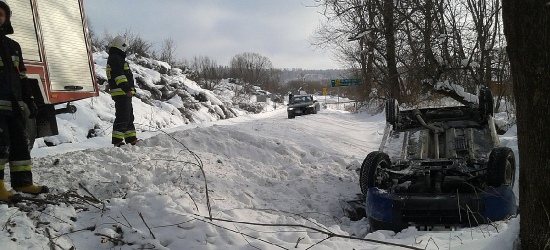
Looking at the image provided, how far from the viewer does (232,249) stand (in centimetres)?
281

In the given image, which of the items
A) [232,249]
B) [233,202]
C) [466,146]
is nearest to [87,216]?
[232,249]

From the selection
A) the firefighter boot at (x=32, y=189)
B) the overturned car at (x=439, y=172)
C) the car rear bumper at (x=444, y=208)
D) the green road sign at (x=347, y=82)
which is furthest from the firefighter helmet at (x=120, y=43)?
the green road sign at (x=347, y=82)

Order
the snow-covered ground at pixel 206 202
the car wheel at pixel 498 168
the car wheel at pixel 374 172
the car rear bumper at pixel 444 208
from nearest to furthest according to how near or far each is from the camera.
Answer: the snow-covered ground at pixel 206 202
the car rear bumper at pixel 444 208
the car wheel at pixel 498 168
the car wheel at pixel 374 172

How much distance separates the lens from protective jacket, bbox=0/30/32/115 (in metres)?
3.51

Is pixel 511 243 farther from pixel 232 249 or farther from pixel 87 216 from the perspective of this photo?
pixel 87 216

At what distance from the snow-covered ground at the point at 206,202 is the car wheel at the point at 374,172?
51 centimetres

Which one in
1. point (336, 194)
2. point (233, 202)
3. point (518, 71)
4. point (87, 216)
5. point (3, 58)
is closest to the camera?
point (518, 71)

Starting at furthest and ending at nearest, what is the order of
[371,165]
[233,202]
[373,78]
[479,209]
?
[373,78] → [371,165] → [233,202] → [479,209]

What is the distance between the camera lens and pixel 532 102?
2.11 meters

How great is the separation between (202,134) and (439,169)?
14.1 ft

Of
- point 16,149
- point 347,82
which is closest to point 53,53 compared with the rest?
point 16,149

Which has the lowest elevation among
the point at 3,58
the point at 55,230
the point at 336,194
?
the point at 336,194

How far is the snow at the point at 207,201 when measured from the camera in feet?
9.46

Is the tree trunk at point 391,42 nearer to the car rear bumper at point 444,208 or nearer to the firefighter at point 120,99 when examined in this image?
the firefighter at point 120,99
